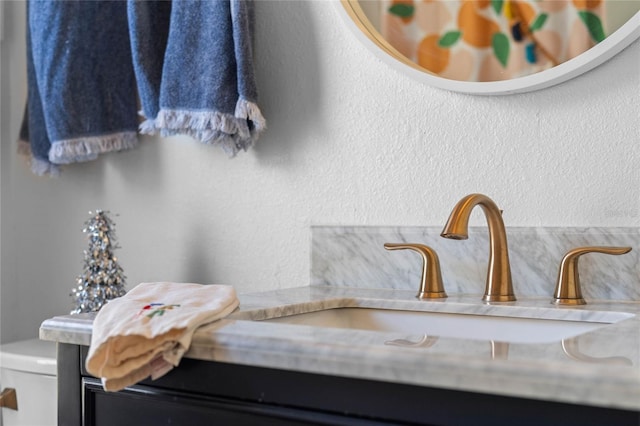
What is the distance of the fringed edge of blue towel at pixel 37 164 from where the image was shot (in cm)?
170

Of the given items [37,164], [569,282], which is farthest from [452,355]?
[37,164]

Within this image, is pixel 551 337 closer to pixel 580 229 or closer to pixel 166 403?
pixel 580 229

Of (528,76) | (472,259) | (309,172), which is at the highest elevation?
(528,76)

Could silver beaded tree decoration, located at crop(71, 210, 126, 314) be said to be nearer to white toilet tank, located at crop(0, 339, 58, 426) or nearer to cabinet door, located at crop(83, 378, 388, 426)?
white toilet tank, located at crop(0, 339, 58, 426)

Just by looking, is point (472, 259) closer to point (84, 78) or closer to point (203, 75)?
point (203, 75)

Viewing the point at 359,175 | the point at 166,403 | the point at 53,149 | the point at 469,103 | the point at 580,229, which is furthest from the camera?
the point at 53,149

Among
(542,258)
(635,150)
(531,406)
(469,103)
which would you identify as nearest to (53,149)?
(469,103)

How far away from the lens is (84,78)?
1.63 meters

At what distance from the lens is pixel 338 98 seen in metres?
1.40

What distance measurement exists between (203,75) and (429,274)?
52 cm

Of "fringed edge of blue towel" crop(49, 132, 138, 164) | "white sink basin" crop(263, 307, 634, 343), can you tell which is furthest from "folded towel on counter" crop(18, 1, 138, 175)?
"white sink basin" crop(263, 307, 634, 343)

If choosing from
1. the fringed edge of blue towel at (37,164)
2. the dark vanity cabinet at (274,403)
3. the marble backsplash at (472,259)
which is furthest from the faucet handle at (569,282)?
the fringed edge of blue towel at (37,164)

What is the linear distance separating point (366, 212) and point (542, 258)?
0.30 metres

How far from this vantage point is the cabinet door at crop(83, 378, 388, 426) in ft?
2.74
